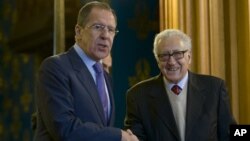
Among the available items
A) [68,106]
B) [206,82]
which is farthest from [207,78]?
[68,106]

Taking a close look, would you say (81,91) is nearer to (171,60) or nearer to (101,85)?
(101,85)

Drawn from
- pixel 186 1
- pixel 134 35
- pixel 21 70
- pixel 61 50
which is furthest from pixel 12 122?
pixel 186 1

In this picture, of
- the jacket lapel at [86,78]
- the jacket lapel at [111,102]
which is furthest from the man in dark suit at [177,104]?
the jacket lapel at [86,78]

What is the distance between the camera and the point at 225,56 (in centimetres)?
251

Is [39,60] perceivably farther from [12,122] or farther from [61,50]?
[12,122]

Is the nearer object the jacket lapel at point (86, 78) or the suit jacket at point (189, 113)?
the jacket lapel at point (86, 78)

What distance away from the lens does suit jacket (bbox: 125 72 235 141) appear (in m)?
1.81

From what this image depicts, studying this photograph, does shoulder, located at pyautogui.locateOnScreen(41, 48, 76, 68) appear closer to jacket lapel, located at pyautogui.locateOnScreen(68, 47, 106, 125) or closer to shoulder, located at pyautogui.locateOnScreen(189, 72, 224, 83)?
jacket lapel, located at pyautogui.locateOnScreen(68, 47, 106, 125)

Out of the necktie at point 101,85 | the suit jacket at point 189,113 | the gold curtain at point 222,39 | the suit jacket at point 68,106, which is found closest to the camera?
the suit jacket at point 68,106

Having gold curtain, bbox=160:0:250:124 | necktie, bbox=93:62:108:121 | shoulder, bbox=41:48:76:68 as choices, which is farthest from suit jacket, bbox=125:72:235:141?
gold curtain, bbox=160:0:250:124

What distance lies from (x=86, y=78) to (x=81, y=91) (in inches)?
2.5

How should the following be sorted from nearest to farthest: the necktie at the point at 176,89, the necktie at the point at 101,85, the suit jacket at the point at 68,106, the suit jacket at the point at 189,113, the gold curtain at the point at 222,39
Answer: the suit jacket at the point at 68,106 → the necktie at the point at 101,85 → the suit jacket at the point at 189,113 → the necktie at the point at 176,89 → the gold curtain at the point at 222,39

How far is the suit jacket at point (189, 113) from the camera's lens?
181 cm

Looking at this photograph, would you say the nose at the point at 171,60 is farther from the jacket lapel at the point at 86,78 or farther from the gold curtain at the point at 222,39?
the gold curtain at the point at 222,39
